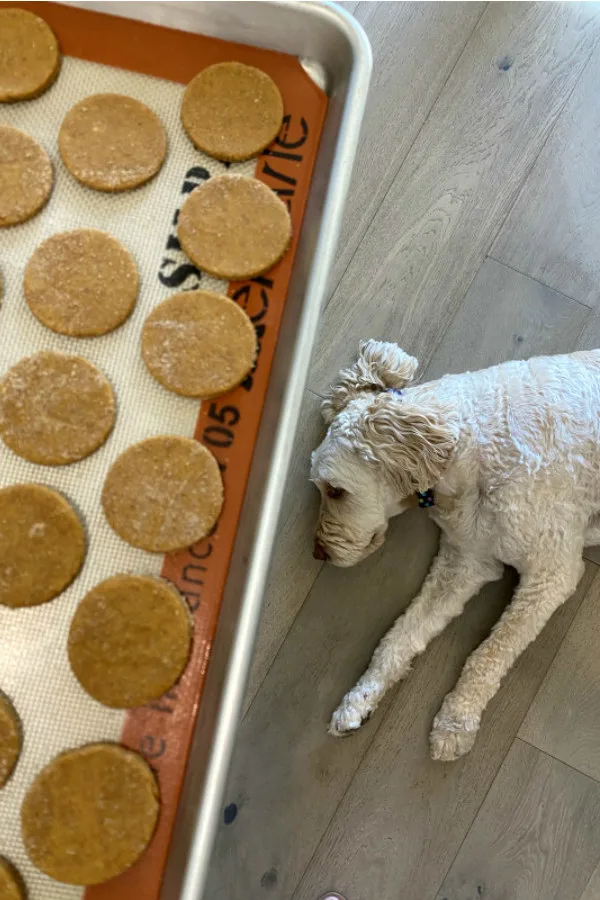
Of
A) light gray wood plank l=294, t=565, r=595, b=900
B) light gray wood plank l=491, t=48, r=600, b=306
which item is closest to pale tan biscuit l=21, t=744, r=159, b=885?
light gray wood plank l=294, t=565, r=595, b=900

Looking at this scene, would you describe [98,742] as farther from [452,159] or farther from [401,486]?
[452,159]

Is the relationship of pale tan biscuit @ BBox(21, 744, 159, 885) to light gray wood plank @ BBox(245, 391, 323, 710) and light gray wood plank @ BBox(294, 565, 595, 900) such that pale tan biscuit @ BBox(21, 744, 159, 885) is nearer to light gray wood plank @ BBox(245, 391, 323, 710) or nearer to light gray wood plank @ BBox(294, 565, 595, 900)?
light gray wood plank @ BBox(245, 391, 323, 710)

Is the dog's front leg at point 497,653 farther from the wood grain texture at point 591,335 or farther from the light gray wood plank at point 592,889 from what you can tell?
the wood grain texture at point 591,335

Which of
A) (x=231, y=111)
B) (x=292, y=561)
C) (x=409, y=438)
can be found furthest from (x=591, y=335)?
(x=231, y=111)

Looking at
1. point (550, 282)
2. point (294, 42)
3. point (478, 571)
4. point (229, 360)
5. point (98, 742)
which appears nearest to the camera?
point (98, 742)

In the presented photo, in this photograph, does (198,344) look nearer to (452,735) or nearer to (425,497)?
(425,497)

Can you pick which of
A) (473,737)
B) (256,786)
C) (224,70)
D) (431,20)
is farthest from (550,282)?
(256,786)

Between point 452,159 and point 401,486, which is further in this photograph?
point 452,159
